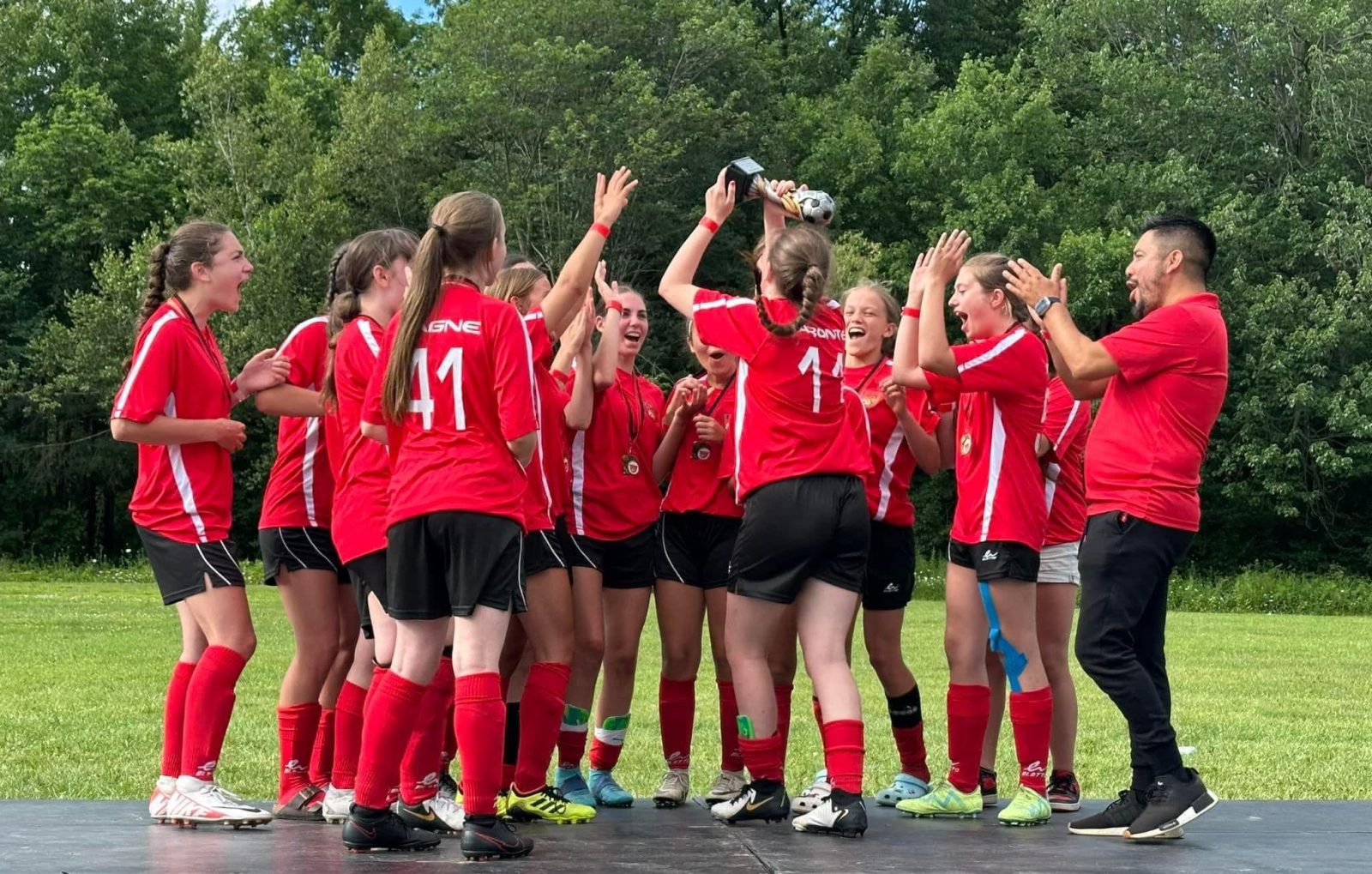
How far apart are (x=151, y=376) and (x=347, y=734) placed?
1632 mm

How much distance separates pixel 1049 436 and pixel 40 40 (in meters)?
51.8

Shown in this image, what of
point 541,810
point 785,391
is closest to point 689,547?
point 785,391

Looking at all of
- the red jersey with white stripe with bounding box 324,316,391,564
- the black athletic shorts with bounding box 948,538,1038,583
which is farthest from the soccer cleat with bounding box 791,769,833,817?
the red jersey with white stripe with bounding box 324,316,391,564

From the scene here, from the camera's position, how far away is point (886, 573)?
279 inches

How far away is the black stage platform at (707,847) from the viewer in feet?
17.6

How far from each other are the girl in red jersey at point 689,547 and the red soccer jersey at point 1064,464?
4.65 feet

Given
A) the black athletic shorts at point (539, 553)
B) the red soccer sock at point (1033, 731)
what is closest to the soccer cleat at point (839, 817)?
the red soccer sock at point (1033, 731)

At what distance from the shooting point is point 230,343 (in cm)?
4291

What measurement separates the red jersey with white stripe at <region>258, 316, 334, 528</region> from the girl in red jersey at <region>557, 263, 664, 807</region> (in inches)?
41.2

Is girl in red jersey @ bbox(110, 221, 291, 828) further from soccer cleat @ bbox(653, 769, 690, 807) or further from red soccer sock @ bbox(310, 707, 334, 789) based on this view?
soccer cleat @ bbox(653, 769, 690, 807)

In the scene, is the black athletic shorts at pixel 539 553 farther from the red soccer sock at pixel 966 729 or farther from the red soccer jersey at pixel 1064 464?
the red soccer jersey at pixel 1064 464

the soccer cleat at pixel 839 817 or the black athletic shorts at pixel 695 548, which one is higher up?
the black athletic shorts at pixel 695 548

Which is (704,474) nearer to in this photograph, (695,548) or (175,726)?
(695,548)

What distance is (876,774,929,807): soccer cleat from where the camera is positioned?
711 centimetres
